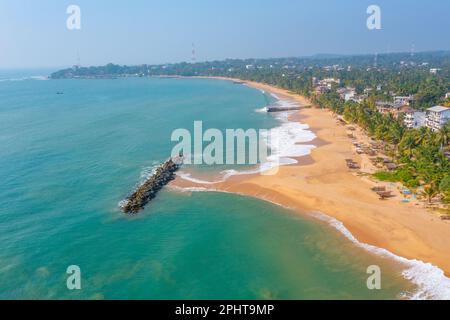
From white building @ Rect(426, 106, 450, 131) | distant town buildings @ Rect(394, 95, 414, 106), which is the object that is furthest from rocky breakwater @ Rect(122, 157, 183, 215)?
distant town buildings @ Rect(394, 95, 414, 106)

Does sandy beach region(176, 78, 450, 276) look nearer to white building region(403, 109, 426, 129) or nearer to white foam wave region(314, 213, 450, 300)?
white foam wave region(314, 213, 450, 300)

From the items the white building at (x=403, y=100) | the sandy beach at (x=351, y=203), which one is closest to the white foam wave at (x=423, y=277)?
the sandy beach at (x=351, y=203)

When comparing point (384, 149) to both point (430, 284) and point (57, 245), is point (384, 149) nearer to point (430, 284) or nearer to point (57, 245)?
point (430, 284)

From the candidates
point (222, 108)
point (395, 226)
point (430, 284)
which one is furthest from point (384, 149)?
point (222, 108)

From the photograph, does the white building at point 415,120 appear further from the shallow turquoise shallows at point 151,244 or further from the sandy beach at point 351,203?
the shallow turquoise shallows at point 151,244

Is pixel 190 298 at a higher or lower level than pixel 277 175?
lower
